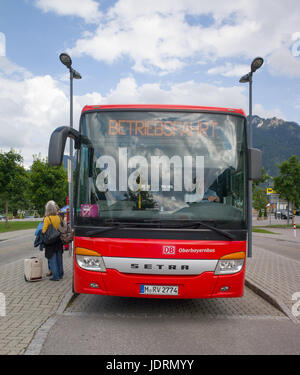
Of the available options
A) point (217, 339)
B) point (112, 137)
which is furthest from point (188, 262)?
point (112, 137)

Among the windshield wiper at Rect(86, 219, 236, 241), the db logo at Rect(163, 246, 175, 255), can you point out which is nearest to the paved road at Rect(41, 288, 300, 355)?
the db logo at Rect(163, 246, 175, 255)

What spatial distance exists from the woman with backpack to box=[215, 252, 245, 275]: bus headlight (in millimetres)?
3675

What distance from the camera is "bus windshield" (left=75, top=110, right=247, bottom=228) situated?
5020mm

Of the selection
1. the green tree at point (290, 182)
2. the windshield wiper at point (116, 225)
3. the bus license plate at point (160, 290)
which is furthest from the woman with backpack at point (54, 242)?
the green tree at point (290, 182)

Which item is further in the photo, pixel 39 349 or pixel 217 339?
pixel 217 339

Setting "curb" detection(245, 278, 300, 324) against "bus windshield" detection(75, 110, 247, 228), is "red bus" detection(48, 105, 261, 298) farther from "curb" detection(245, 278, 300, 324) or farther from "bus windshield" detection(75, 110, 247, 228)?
"curb" detection(245, 278, 300, 324)

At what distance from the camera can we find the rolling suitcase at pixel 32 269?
7477 mm

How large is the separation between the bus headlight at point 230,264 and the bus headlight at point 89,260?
152cm

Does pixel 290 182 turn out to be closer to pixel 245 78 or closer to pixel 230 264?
pixel 245 78

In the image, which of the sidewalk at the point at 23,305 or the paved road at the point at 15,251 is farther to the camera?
the paved road at the point at 15,251

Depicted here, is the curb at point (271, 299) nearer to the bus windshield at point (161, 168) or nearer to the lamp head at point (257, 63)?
→ the bus windshield at point (161, 168)
